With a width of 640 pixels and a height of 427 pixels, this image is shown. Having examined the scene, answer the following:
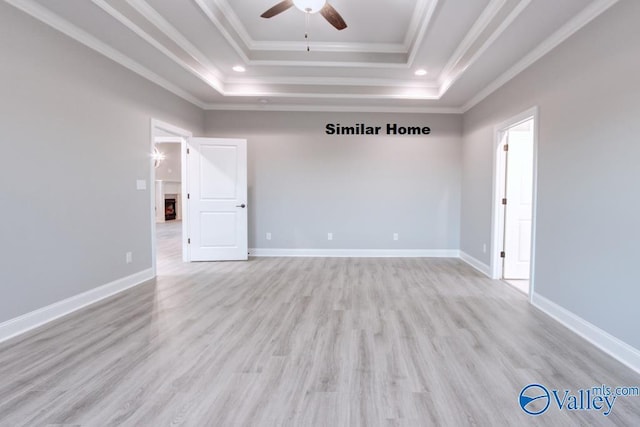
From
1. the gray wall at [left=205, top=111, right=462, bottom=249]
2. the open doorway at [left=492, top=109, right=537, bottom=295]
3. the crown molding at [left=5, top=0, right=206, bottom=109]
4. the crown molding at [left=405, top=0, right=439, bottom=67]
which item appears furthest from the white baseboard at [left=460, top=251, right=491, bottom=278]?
the crown molding at [left=5, top=0, right=206, bottom=109]

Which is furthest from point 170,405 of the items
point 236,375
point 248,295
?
point 248,295

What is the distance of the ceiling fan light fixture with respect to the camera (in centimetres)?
262

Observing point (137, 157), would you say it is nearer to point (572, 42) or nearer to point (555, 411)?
point (555, 411)

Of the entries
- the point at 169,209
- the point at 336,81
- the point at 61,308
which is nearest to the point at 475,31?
the point at 336,81

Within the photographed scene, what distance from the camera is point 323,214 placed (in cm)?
548

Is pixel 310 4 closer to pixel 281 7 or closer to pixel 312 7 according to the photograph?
pixel 312 7

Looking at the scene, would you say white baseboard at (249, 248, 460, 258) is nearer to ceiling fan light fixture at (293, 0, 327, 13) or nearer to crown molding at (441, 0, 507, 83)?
crown molding at (441, 0, 507, 83)

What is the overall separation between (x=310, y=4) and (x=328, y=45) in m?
1.40

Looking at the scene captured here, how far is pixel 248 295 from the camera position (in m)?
3.43

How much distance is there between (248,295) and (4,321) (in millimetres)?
2022

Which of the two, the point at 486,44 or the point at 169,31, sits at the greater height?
the point at 169,31

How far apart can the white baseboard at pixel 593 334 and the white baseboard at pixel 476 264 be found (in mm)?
1175

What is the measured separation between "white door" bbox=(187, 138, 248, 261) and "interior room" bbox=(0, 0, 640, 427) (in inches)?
1.5

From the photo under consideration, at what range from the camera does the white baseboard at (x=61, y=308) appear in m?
2.36
